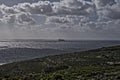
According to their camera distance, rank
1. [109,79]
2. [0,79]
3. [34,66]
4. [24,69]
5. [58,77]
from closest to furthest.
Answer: [109,79]
[58,77]
[0,79]
[24,69]
[34,66]

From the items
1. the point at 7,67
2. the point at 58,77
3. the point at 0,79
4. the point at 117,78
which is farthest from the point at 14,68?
the point at 117,78

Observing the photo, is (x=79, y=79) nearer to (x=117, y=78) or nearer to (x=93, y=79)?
(x=93, y=79)

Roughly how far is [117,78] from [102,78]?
5.51 meters

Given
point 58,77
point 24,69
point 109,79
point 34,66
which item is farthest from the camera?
point 34,66

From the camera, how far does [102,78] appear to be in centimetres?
9831

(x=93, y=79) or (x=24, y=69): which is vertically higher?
(x=93, y=79)

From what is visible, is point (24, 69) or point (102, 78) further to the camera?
point (24, 69)

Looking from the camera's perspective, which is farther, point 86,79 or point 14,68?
point 14,68

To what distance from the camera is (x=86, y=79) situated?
99375mm

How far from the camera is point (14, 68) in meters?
188

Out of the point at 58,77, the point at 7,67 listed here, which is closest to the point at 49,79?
the point at 58,77

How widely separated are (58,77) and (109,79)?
19.9m

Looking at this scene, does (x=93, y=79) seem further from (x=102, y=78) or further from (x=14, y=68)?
(x=14, y=68)

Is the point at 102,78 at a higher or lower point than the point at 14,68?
higher
